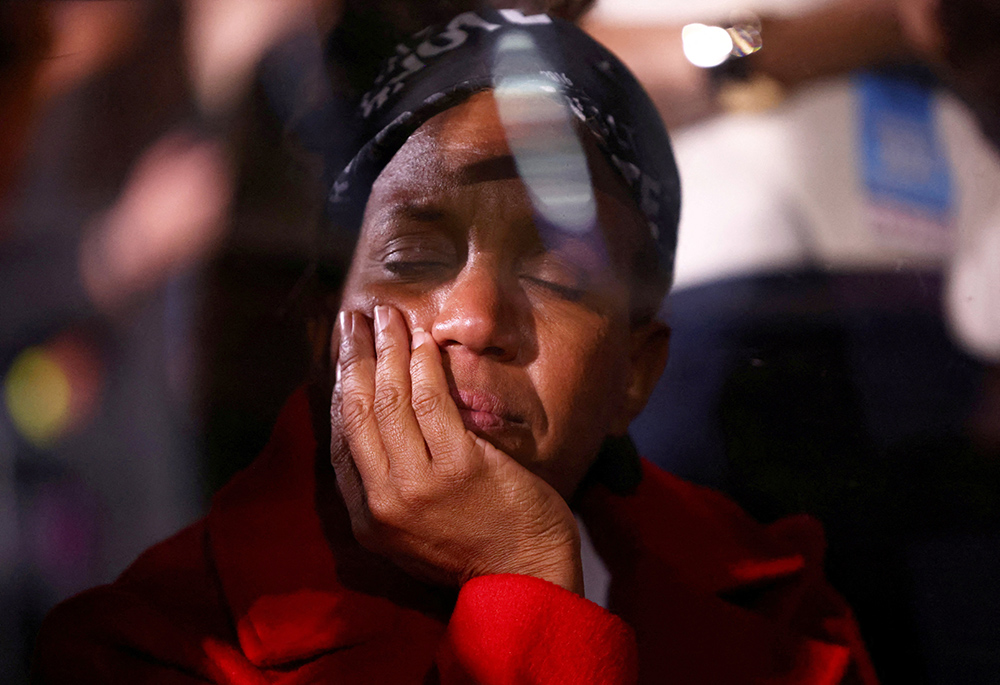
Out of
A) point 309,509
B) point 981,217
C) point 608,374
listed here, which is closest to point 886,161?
point 981,217

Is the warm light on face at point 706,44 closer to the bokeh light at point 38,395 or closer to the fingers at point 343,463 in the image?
the fingers at point 343,463

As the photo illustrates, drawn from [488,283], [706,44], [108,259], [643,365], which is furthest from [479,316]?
[706,44]

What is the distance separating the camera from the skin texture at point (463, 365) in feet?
1.99

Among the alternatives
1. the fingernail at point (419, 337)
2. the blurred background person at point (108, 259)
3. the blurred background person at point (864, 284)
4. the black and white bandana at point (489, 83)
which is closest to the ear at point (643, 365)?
the blurred background person at point (864, 284)

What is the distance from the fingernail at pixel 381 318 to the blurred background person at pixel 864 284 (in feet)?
1.11

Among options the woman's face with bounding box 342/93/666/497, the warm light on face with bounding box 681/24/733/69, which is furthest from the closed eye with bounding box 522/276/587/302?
the warm light on face with bounding box 681/24/733/69

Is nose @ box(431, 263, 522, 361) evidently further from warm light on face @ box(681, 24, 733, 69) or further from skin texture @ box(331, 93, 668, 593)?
warm light on face @ box(681, 24, 733, 69)

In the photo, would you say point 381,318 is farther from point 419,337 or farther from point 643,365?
point 643,365

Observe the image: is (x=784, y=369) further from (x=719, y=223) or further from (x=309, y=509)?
(x=309, y=509)

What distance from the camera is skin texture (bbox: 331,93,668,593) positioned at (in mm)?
605

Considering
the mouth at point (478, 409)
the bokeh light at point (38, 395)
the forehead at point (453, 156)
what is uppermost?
the forehead at point (453, 156)

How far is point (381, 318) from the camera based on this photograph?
0.63m

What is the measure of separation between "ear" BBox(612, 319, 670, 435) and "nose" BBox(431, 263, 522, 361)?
0.58 ft

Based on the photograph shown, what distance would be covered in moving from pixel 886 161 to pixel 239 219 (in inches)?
27.7
